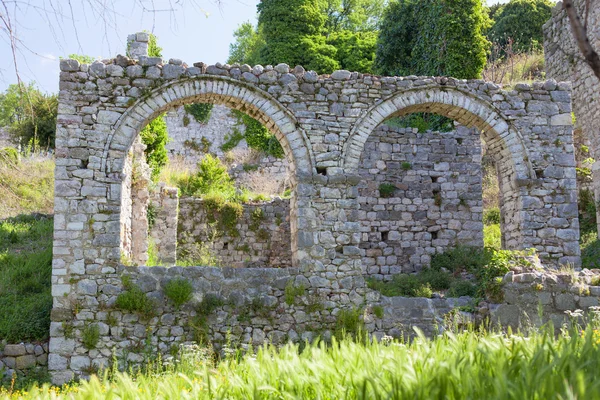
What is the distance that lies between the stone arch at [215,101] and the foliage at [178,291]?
202 centimetres

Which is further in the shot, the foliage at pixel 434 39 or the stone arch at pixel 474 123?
the foliage at pixel 434 39

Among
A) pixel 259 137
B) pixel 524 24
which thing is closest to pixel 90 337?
pixel 259 137

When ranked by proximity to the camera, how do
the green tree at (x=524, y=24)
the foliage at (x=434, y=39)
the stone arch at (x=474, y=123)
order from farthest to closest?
the green tree at (x=524, y=24) → the foliage at (x=434, y=39) → the stone arch at (x=474, y=123)

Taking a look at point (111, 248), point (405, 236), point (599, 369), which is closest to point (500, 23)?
point (405, 236)

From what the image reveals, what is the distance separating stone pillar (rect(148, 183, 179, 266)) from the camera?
41.7 feet

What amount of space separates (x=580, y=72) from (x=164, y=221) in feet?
41.1

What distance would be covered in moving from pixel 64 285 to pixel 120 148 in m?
2.28

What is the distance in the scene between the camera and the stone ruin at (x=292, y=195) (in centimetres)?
864

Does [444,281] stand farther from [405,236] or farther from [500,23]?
[500,23]

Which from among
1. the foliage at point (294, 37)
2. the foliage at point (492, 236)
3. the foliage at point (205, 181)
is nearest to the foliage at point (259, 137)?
the foliage at point (294, 37)

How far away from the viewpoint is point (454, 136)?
13.7 meters

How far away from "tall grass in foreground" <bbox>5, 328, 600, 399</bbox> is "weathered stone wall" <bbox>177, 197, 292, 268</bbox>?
9323 millimetres

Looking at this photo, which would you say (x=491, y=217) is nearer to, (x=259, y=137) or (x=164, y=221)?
(x=259, y=137)

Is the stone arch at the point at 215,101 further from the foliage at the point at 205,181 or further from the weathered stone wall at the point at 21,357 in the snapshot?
the foliage at the point at 205,181
